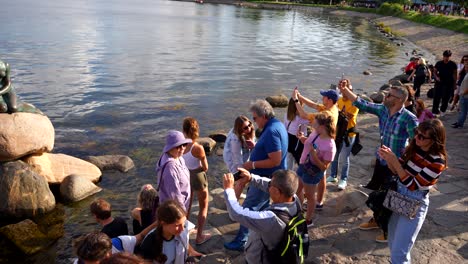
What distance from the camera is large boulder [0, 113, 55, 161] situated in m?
8.30

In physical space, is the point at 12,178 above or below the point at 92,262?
below

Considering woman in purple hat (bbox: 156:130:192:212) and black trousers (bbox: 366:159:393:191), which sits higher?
woman in purple hat (bbox: 156:130:192:212)

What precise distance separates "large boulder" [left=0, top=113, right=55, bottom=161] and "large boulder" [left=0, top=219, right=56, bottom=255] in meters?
1.79

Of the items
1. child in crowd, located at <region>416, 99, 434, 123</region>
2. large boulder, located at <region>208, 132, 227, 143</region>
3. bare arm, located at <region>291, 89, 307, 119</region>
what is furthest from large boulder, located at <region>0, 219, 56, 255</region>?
child in crowd, located at <region>416, 99, 434, 123</region>

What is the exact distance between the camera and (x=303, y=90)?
21.5 metres

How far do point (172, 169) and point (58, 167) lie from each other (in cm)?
555

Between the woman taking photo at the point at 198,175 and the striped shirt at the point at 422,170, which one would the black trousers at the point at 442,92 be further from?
the woman taking photo at the point at 198,175

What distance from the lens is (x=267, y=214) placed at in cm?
385

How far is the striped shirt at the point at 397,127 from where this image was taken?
5.85 m

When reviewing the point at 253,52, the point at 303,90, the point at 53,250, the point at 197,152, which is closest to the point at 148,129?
the point at 53,250

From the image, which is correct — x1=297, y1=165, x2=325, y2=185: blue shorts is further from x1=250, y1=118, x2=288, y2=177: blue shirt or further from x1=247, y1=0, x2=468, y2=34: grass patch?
x1=247, y1=0, x2=468, y2=34: grass patch

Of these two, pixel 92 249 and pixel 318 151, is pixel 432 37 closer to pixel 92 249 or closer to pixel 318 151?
pixel 318 151

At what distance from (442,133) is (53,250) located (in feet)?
20.8

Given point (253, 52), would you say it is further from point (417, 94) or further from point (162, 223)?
point (162, 223)
